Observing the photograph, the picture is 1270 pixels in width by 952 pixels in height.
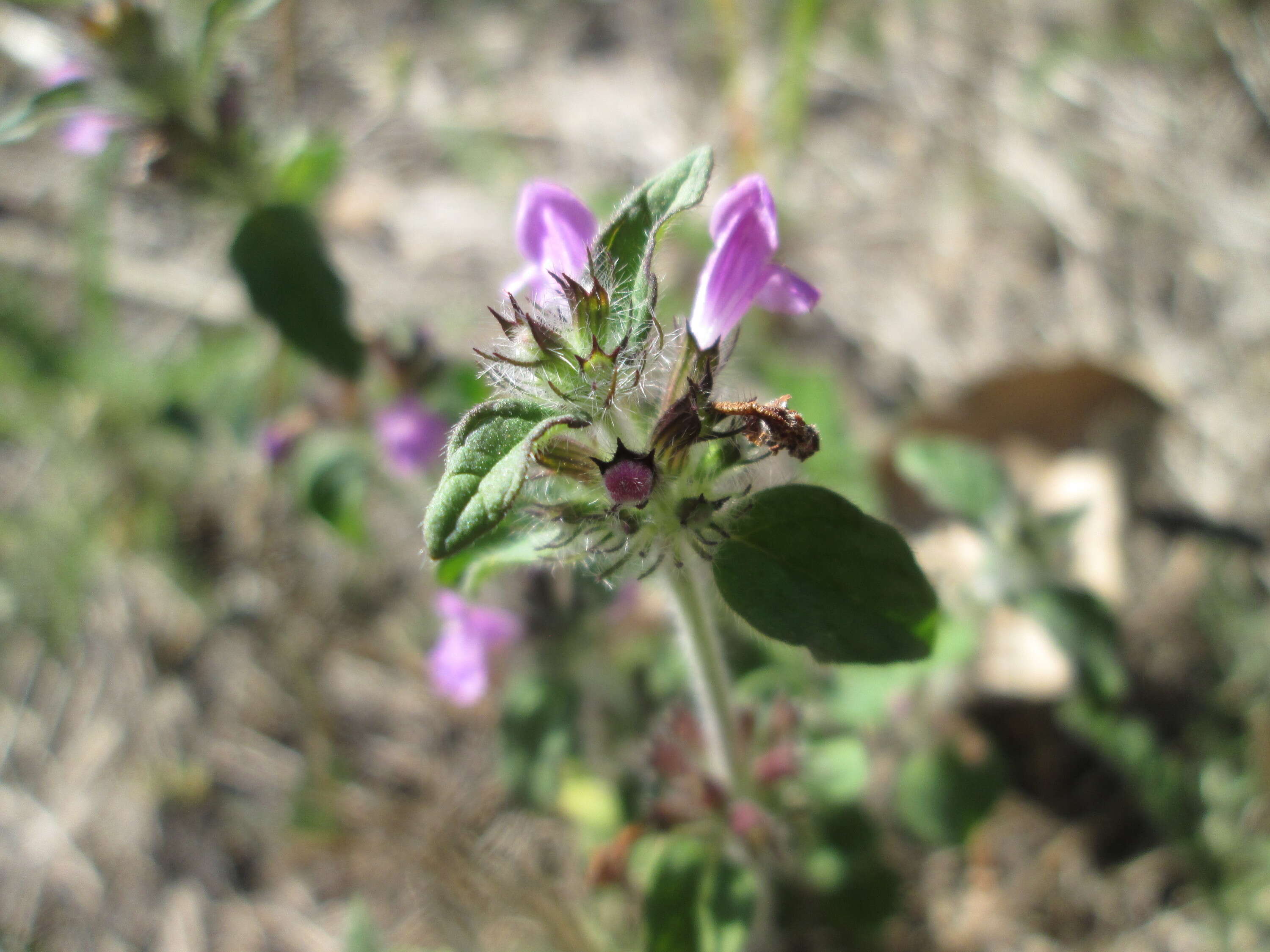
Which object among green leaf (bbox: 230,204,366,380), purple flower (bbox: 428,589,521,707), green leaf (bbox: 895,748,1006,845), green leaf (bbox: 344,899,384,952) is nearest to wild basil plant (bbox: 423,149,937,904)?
purple flower (bbox: 428,589,521,707)

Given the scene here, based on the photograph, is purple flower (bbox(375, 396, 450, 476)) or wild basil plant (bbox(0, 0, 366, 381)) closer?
wild basil plant (bbox(0, 0, 366, 381))

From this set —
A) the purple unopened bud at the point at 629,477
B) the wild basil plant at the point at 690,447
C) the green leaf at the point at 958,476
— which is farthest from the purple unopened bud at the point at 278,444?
the green leaf at the point at 958,476

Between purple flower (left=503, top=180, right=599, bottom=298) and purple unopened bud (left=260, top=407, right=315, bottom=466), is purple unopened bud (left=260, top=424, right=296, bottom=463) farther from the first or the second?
purple flower (left=503, top=180, right=599, bottom=298)

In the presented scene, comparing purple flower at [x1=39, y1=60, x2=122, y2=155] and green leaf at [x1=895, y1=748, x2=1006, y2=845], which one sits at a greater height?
purple flower at [x1=39, y1=60, x2=122, y2=155]

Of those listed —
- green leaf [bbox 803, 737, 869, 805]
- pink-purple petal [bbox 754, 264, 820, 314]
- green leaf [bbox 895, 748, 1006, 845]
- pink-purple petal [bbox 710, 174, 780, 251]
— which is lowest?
green leaf [bbox 895, 748, 1006, 845]

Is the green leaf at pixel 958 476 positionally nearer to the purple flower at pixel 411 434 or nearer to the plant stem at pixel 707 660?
the plant stem at pixel 707 660
